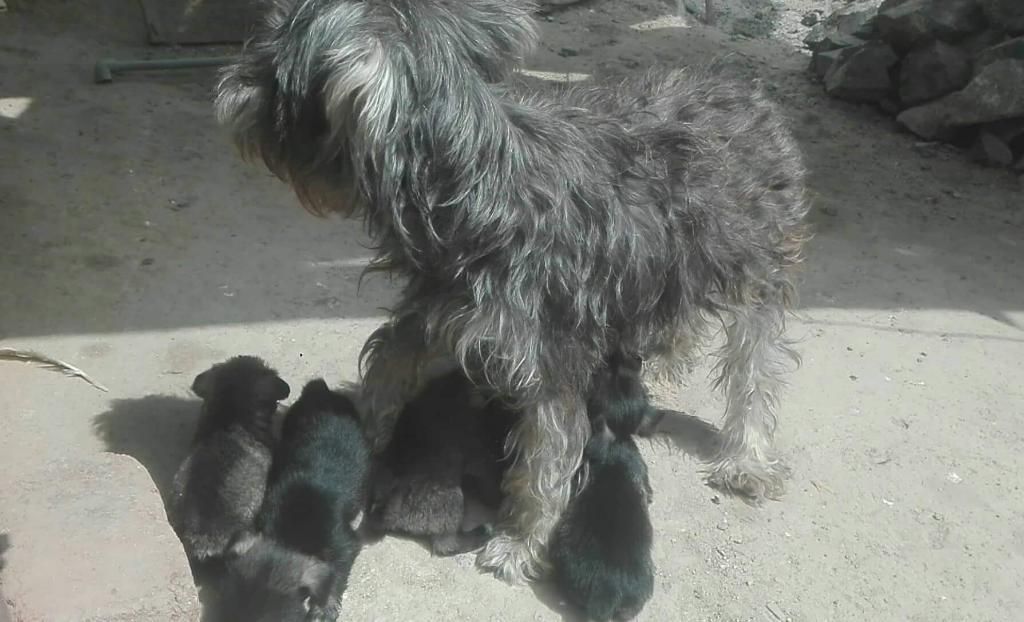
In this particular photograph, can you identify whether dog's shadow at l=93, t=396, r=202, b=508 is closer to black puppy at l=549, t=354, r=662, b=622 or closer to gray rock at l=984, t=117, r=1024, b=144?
black puppy at l=549, t=354, r=662, b=622

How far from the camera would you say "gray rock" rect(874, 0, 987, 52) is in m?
8.48

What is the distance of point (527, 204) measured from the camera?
368cm

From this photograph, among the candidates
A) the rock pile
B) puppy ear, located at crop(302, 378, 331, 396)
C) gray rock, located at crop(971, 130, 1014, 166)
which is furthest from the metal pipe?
gray rock, located at crop(971, 130, 1014, 166)

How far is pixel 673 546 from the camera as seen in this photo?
4520 millimetres

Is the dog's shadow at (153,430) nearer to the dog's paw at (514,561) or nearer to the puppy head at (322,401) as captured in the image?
the puppy head at (322,401)

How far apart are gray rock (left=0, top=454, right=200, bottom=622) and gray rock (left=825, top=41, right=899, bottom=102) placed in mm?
6881

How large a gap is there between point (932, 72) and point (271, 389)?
6.32m

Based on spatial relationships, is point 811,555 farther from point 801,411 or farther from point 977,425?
point 977,425

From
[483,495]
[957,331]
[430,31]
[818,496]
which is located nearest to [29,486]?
[483,495]

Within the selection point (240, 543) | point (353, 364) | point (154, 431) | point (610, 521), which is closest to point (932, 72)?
point (353, 364)

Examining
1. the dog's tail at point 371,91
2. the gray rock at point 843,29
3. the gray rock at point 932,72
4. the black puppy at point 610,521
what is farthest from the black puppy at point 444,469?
the gray rock at point 843,29

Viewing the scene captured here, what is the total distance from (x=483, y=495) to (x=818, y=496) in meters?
1.58

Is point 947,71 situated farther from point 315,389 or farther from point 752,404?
point 315,389

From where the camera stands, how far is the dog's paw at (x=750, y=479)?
480cm
